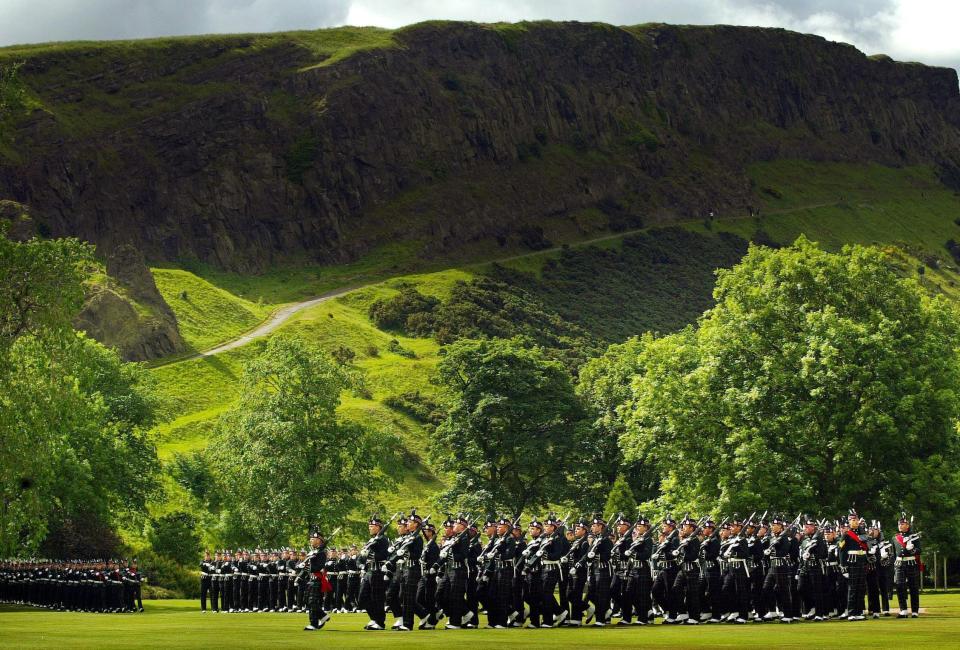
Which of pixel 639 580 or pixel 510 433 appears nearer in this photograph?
pixel 639 580

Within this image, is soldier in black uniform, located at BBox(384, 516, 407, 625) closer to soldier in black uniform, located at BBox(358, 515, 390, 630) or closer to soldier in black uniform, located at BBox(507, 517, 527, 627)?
soldier in black uniform, located at BBox(358, 515, 390, 630)

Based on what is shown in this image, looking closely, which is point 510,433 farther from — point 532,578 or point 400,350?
point 400,350

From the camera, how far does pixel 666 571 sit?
32.7 metres

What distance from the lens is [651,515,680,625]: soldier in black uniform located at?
32.4 metres

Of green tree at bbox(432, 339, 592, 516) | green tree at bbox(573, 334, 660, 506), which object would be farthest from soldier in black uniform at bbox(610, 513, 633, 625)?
green tree at bbox(432, 339, 592, 516)

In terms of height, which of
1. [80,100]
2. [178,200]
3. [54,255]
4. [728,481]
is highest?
[80,100]

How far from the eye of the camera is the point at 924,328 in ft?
185

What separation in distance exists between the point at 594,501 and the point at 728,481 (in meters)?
26.6

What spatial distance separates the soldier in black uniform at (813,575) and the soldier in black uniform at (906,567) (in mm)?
1991

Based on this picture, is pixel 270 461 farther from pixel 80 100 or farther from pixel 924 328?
pixel 80 100

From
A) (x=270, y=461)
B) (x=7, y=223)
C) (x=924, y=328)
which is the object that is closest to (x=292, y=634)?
(x=7, y=223)

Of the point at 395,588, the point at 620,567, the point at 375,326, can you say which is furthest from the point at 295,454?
the point at 375,326

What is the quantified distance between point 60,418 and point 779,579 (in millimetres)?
26357

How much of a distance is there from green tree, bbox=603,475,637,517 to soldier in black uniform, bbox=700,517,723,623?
3671 centimetres
